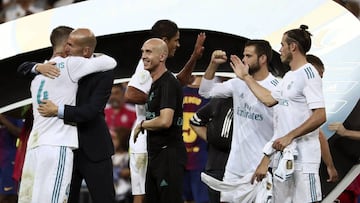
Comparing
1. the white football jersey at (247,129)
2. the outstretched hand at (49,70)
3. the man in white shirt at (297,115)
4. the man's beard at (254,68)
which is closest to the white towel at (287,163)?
the man in white shirt at (297,115)

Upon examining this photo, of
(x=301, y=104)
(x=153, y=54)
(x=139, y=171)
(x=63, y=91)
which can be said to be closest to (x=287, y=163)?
(x=301, y=104)

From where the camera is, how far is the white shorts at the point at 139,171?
8945 millimetres

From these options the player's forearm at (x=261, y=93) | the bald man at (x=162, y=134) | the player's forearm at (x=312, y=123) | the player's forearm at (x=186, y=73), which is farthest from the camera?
the player's forearm at (x=186, y=73)

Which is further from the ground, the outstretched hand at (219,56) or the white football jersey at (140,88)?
the outstretched hand at (219,56)

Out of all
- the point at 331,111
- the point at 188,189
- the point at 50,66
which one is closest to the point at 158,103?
the point at 50,66

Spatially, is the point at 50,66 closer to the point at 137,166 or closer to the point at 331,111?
the point at 137,166

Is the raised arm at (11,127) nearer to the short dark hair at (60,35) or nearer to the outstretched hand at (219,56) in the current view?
the short dark hair at (60,35)

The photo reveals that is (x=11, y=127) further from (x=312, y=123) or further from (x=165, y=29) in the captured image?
(x=312, y=123)

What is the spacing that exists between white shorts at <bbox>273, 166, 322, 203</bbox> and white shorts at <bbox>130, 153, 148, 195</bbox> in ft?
4.33

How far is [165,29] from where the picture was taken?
8.88 metres

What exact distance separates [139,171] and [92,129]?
1004mm

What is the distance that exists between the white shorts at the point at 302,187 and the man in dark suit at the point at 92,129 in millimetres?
1252

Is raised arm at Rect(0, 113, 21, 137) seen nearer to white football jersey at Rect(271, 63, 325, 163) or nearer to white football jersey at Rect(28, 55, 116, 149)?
white football jersey at Rect(28, 55, 116, 149)

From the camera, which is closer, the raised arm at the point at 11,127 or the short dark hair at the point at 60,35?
the short dark hair at the point at 60,35
